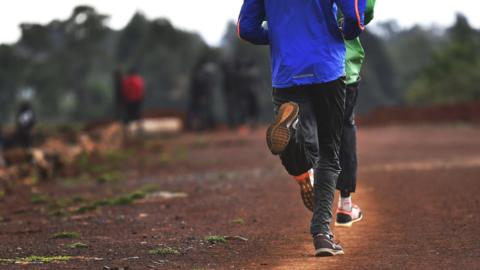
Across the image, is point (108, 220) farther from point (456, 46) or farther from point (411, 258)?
point (456, 46)

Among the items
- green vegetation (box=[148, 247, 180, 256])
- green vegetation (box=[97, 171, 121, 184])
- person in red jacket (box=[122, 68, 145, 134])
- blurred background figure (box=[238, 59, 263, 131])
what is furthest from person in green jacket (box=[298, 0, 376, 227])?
blurred background figure (box=[238, 59, 263, 131])

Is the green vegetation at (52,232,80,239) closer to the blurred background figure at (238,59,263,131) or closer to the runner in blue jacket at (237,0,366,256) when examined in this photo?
the runner in blue jacket at (237,0,366,256)

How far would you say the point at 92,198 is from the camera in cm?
1182

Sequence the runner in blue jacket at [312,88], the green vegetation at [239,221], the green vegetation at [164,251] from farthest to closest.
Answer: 1. the green vegetation at [239,221]
2. the green vegetation at [164,251]
3. the runner in blue jacket at [312,88]

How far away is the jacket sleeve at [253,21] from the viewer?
22.6ft

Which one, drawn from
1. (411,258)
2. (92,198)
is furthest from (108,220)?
(411,258)

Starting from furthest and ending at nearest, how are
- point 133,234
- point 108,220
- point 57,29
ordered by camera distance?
1. point 57,29
2. point 108,220
3. point 133,234

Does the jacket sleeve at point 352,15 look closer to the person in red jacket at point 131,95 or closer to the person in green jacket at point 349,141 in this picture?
the person in green jacket at point 349,141

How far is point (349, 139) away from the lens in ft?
24.8

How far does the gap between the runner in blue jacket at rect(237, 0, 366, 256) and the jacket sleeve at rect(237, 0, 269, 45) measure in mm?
172

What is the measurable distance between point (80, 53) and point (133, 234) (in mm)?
54058

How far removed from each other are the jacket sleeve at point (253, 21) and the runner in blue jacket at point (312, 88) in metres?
0.17

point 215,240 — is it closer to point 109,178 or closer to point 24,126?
point 109,178

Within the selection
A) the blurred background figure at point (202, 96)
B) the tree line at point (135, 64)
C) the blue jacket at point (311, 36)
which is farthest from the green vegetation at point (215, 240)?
the tree line at point (135, 64)
